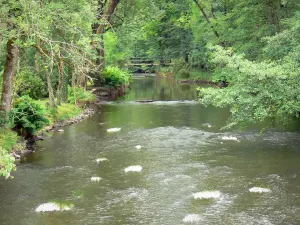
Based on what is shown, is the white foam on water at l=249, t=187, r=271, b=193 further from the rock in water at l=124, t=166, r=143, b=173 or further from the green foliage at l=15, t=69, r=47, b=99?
the green foliage at l=15, t=69, r=47, b=99

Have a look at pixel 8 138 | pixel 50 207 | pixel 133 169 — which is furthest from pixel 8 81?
pixel 50 207

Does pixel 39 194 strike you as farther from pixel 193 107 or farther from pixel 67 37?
pixel 193 107

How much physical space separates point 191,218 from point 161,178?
3044 mm

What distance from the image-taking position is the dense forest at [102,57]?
1170 cm

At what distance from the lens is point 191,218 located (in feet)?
29.9

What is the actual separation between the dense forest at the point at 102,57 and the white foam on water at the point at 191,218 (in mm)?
3913

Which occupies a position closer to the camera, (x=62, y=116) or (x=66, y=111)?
(x=62, y=116)

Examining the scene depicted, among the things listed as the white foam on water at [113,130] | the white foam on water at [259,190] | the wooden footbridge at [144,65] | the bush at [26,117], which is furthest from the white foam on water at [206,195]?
the wooden footbridge at [144,65]

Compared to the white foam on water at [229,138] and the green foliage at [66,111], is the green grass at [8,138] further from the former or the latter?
the white foam on water at [229,138]

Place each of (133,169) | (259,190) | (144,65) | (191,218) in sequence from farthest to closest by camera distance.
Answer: (144,65)
(133,169)
(259,190)
(191,218)

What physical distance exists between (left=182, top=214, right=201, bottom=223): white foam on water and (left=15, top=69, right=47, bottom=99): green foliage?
15.5 meters

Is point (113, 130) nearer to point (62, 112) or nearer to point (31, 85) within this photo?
point (62, 112)

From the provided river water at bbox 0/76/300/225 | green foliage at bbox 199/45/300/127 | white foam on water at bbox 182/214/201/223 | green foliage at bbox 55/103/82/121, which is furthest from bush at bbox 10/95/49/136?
white foam on water at bbox 182/214/201/223

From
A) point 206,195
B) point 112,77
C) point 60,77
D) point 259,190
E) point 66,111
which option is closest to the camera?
point 206,195
